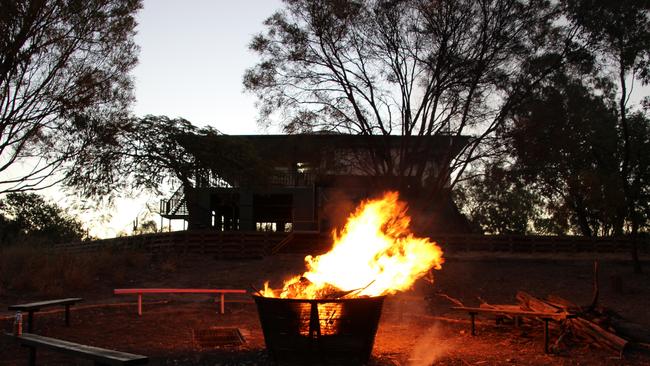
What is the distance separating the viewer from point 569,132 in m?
20.2

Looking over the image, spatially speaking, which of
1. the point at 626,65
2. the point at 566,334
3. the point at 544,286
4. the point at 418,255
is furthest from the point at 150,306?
the point at 626,65

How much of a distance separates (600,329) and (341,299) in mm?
4807

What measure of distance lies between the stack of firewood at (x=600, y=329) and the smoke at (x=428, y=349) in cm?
198

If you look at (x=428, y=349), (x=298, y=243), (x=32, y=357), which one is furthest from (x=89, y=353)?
(x=298, y=243)

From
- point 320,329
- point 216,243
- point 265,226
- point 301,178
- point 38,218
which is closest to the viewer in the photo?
point 320,329

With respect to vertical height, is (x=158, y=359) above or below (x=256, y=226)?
below

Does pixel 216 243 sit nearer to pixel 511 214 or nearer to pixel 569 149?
pixel 569 149

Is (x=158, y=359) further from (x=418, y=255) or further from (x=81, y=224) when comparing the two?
(x=81, y=224)

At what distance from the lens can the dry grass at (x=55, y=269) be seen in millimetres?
16453

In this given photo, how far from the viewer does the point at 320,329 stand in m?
8.04

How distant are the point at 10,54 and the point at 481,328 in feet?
38.5

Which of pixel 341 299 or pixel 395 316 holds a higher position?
pixel 341 299

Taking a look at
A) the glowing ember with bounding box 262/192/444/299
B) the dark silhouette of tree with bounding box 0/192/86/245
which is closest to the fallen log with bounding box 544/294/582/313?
the glowing ember with bounding box 262/192/444/299

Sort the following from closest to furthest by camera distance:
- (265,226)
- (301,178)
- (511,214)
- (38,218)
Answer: (301,178) < (265,226) < (511,214) < (38,218)
